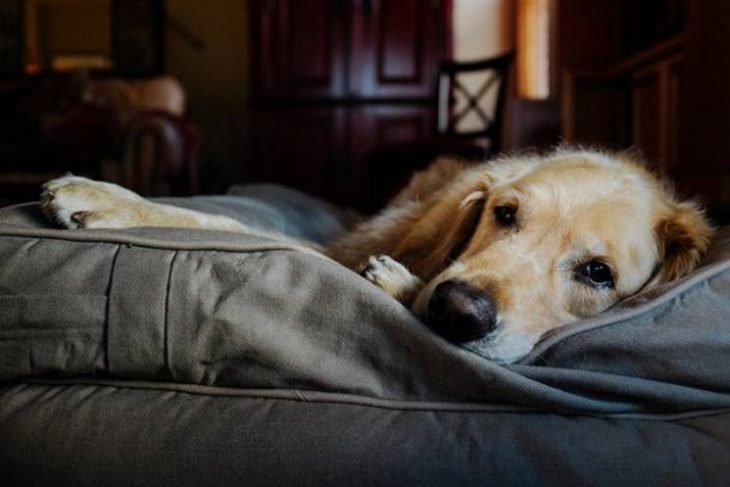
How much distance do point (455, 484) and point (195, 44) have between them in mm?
6859

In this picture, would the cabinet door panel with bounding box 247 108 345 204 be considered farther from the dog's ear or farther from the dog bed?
the dog bed

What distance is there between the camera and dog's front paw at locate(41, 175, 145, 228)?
131 cm

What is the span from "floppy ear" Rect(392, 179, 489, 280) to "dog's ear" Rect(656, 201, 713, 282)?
1.14 feet

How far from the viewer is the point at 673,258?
1.45 meters

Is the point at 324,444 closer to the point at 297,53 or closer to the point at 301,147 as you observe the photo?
the point at 301,147

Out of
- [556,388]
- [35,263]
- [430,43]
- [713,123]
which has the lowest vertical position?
[556,388]

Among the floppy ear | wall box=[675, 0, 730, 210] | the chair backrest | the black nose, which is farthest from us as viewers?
the chair backrest

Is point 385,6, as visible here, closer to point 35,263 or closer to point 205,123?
point 205,123

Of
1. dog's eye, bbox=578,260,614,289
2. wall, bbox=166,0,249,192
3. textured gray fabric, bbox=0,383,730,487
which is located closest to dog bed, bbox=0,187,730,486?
textured gray fabric, bbox=0,383,730,487

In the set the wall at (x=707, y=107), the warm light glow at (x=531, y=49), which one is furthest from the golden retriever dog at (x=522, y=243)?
the warm light glow at (x=531, y=49)

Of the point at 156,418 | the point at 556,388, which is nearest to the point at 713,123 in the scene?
the point at 556,388

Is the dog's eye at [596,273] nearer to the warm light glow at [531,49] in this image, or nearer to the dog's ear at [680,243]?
the dog's ear at [680,243]

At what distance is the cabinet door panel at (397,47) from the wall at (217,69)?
138cm

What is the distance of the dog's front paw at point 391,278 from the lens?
1.30 meters
